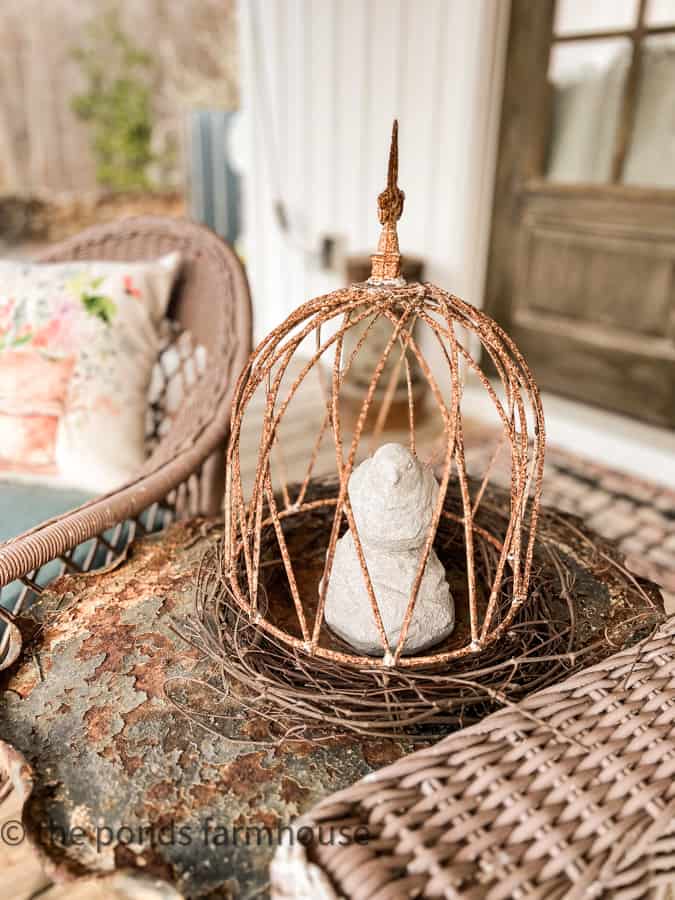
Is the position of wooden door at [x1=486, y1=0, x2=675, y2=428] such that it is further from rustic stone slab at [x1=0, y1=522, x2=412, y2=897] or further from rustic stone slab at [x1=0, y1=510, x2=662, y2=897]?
rustic stone slab at [x1=0, y1=522, x2=412, y2=897]

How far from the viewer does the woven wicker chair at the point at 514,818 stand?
51cm

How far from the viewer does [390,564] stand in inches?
31.0

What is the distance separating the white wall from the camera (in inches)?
94.4

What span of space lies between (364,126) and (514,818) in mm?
2710

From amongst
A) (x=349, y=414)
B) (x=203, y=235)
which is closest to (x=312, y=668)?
(x=203, y=235)

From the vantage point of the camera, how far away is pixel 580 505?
1.99 meters

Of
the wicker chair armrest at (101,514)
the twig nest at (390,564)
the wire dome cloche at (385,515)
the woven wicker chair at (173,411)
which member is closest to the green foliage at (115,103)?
the woven wicker chair at (173,411)

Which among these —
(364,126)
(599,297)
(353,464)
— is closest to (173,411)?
(353,464)

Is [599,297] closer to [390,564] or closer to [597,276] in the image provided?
[597,276]

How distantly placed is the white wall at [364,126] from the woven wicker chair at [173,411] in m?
1.43

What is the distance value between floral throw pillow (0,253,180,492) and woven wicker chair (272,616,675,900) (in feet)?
2.53

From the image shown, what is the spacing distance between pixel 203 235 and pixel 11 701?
928mm

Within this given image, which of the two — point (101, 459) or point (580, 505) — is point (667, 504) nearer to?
point (580, 505)

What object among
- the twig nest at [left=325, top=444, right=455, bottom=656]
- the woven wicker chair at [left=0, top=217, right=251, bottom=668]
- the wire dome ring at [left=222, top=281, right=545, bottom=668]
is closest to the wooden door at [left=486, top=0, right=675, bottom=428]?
the woven wicker chair at [left=0, top=217, right=251, bottom=668]
